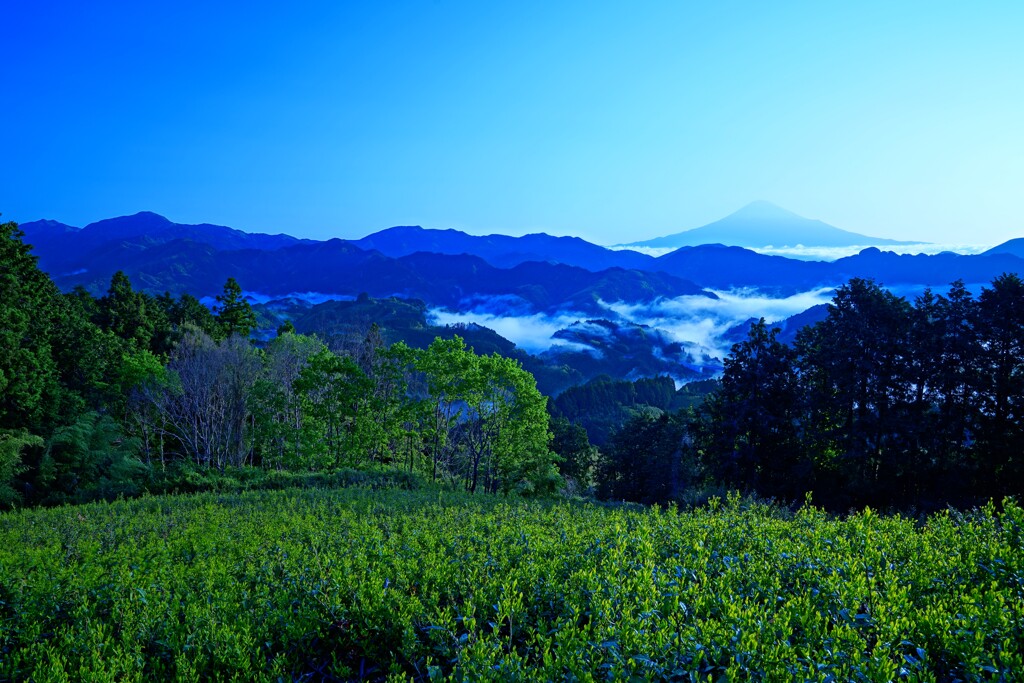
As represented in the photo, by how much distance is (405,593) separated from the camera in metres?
6.04

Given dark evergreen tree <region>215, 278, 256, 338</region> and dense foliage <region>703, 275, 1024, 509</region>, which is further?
dark evergreen tree <region>215, 278, 256, 338</region>

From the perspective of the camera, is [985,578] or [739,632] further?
[985,578]

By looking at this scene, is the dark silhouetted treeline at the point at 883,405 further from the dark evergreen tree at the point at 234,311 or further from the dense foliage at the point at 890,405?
the dark evergreen tree at the point at 234,311

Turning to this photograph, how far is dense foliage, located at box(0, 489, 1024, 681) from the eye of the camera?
401cm

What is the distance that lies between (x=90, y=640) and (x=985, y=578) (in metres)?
8.82

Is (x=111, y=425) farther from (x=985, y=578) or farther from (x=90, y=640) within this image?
(x=985, y=578)

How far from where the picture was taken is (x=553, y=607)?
5484 mm

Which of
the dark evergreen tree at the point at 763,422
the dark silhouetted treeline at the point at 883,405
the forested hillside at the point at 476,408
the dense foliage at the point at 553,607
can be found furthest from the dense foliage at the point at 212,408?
the dense foliage at the point at 553,607

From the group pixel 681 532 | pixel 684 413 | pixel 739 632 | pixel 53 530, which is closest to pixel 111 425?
pixel 53 530

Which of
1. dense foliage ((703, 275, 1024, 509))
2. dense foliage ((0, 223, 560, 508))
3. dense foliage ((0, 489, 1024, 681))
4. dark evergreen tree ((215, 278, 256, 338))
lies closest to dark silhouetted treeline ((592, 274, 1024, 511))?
dense foliage ((703, 275, 1024, 509))

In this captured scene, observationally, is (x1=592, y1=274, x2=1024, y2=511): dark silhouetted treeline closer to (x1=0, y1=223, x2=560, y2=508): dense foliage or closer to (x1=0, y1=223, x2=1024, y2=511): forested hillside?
(x1=0, y1=223, x2=1024, y2=511): forested hillside

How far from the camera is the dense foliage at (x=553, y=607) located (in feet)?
13.1

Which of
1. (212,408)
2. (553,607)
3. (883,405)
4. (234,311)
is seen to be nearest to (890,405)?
(883,405)

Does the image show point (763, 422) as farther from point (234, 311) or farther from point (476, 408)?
point (234, 311)
